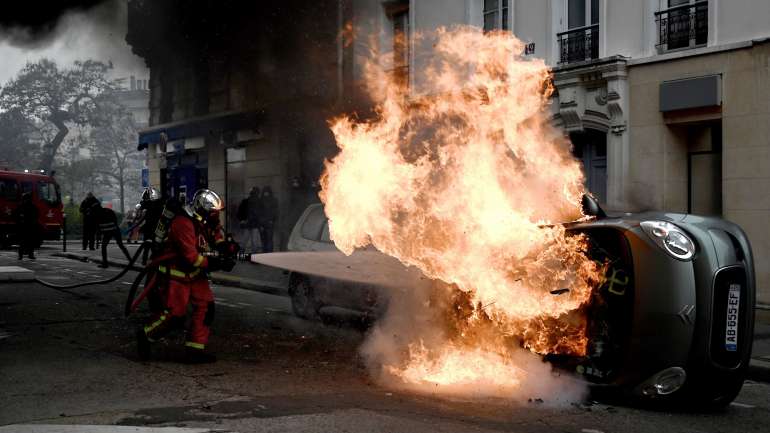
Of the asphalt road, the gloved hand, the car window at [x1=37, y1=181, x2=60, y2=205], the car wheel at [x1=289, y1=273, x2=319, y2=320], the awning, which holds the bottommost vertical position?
the asphalt road

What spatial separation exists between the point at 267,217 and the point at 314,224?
9.36 meters

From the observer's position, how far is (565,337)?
5926 millimetres

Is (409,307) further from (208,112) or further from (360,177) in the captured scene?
(208,112)

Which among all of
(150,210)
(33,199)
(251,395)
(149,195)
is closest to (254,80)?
(149,195)

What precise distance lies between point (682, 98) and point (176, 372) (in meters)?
9.90

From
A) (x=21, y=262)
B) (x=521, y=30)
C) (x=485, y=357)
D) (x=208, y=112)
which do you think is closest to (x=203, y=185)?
(x=21, y=262)

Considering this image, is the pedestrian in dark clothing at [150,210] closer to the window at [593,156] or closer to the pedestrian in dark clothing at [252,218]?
the pedestrian in dark clothing at [252,218]

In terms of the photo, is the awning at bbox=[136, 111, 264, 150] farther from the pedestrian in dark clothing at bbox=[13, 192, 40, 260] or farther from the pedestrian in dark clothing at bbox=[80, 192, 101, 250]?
the pedestrian in dark clothing at bbox=[13, 192, 40, 260]

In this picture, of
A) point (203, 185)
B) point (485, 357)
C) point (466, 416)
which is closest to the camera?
point (466, 416)

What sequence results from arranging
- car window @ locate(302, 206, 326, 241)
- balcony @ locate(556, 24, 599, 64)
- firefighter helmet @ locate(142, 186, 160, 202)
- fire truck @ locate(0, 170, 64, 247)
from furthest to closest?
fire truck @ locate(0, 170, 64, 247), balcony @ locate(556, 24, 599, 64), firefighter helmet @ locate(142, 186, 160, 202), car window @ locate(302, 206, 326, 241)

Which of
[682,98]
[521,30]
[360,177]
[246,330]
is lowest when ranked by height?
[246,330]

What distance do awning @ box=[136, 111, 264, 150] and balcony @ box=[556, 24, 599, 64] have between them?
19.8 ft

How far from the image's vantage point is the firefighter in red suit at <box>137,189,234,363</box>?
7.50 meters

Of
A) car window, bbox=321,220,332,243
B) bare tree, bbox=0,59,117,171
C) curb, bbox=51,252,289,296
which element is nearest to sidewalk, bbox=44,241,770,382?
curb, bbox=51,252,289,296
